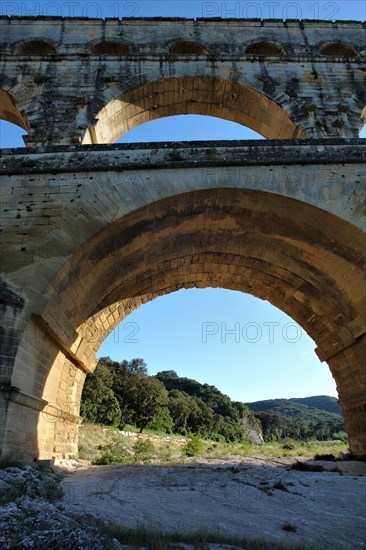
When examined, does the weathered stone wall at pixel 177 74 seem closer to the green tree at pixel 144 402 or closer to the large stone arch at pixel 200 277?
the large stone arch at pixel 200 277

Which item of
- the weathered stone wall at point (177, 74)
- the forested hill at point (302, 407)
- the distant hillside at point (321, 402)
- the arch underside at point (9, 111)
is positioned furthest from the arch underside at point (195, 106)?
the distant hillside at point (321, 402)

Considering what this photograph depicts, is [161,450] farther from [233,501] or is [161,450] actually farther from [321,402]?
[321,402]

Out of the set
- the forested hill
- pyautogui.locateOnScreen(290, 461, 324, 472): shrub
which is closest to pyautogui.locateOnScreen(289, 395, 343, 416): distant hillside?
the forested hill

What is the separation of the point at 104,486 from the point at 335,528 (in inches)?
138

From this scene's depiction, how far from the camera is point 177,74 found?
10805 millimetres

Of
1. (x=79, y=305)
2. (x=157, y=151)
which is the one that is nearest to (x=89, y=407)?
(x=79, y=305)

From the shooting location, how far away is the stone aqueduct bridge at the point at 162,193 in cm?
632

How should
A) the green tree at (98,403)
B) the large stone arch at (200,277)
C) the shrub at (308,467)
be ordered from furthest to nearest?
1. the green tree at (98,403)
2. the shrub at (308,467)
3. the large stone arch at (200,277)

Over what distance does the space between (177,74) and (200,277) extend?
5.71 meters

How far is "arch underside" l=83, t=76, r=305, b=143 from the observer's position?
1054 centimetres

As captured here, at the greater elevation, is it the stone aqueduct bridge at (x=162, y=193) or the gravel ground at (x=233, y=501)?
the stone aqueduct bridge at (x=162, y=193)

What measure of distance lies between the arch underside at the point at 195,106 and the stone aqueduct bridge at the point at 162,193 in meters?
0.04

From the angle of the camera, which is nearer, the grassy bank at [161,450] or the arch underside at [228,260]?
the arch underside at [228,260]

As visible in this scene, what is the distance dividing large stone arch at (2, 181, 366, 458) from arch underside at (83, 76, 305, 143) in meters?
3.91
